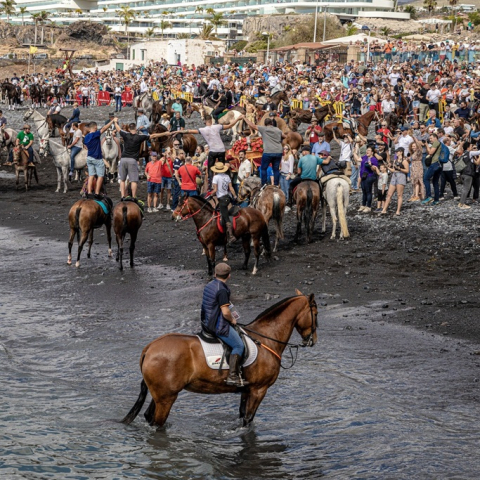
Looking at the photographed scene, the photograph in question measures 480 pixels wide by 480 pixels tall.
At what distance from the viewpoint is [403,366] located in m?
12.5

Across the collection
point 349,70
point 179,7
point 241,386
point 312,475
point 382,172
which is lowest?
point 312,475

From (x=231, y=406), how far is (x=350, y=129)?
20.4 m

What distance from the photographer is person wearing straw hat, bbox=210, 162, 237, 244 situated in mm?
17516

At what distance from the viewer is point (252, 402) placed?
33.8 ft

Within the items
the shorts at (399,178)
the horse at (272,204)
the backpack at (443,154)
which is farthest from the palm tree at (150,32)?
the horse at (272,204)

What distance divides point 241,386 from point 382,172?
13.0 m

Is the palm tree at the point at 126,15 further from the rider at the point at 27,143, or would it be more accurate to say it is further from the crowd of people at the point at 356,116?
the rider at the point at 27,143

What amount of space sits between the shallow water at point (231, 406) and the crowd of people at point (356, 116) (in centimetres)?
515

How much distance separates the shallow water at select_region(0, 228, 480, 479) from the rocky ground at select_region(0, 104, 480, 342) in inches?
26.5

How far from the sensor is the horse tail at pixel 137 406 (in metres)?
9.92

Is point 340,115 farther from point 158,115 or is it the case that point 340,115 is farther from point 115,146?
point 115,146

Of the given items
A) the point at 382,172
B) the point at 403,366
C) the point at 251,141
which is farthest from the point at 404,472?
the point at 251,141

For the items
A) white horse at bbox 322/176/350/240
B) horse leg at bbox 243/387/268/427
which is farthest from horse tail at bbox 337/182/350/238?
horse leg at bbox 243/387/268/427

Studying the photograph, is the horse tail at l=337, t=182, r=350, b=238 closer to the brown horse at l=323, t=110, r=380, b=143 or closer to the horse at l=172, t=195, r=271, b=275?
the horse at l=172, t=195, r=271, b=275
